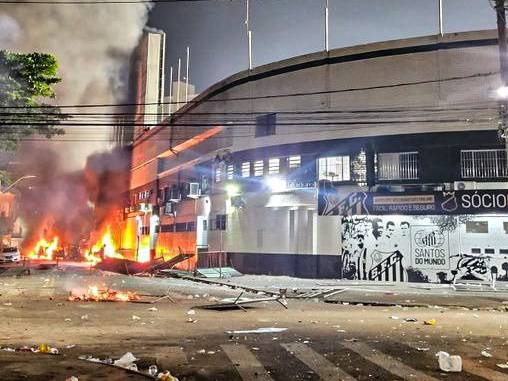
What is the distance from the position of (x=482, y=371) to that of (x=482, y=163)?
16428 mm

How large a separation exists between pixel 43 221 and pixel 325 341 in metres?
71.6

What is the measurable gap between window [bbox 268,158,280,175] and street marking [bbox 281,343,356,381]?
57.7 feet

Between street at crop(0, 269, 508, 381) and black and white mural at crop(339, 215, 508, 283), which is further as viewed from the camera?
black and white mural at crop(339, 215, 508, 283)

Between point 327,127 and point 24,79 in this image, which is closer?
point 24,79

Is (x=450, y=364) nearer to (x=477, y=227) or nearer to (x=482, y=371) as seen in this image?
(x=482, y=371)

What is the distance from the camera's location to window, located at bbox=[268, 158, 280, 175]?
25.1 meters

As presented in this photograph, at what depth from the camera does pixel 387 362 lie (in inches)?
263

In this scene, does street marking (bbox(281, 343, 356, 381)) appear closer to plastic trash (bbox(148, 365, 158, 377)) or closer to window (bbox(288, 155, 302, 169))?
plastic trash (bbox(148, 365, 158, 377))

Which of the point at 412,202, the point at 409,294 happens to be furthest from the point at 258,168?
the point at 409,294

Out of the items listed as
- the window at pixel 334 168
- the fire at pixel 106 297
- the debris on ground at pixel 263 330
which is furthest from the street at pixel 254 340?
the window at pixel 334 168

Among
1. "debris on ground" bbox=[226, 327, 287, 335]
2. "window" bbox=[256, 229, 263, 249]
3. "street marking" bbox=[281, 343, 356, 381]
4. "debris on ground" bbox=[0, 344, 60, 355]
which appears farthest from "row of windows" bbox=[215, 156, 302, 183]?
"debris on ground" bbox=[0, 344, 60, 355]

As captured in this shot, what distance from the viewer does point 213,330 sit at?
9.20 m

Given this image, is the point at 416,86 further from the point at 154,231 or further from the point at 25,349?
the point at 154,231

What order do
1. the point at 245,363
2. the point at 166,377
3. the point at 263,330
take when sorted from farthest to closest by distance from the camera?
1. the point at 263,330
2. the point at 245,363
3. the point at 166,377
